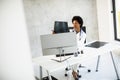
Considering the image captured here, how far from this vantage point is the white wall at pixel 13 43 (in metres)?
0.51

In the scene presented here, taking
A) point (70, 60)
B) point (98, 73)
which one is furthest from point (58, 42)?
point (98, 73)

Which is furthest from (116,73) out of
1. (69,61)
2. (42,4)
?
(42,4)

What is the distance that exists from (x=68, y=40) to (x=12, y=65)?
5.37 ft

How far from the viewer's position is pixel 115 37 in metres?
4.30

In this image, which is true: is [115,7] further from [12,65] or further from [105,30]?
[12,65]

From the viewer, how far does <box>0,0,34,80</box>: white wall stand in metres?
0.51

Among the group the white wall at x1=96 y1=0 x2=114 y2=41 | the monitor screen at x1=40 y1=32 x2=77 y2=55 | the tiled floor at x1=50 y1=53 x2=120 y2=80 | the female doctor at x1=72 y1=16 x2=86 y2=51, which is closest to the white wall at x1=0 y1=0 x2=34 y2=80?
the monitor screen at x1=40 y1=32 x2=77 y2=55

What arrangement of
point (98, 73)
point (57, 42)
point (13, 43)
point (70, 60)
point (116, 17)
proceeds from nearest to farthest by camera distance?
point (13, 43), point (57, 42), point (70, 60), point (98, 73), point (116, 17)

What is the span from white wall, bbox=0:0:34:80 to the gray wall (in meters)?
3.06

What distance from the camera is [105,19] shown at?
14.0ft

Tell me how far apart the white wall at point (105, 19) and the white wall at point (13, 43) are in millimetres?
3910

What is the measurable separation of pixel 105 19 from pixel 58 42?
2.53 m

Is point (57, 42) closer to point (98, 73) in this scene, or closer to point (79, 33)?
point (79, 33)

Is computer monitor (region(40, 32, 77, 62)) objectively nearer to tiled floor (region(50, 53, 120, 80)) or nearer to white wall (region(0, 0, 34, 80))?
tiled floor (region(50, 53, 120, 80))
